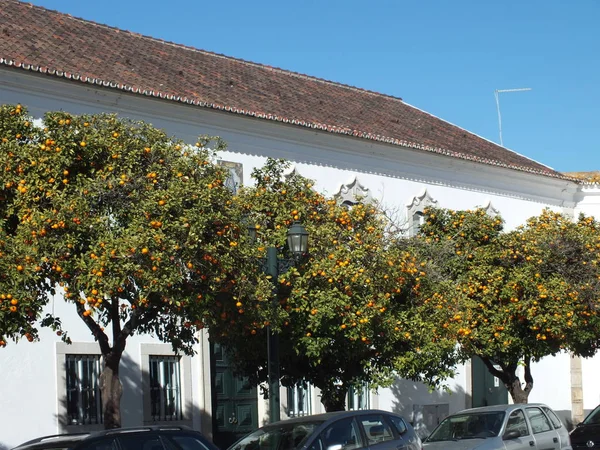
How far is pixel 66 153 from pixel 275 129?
10.0 meters

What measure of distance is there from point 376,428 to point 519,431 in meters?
3.80

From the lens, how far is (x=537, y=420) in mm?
16750

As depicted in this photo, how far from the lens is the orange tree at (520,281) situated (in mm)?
19906

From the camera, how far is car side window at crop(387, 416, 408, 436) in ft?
44.7

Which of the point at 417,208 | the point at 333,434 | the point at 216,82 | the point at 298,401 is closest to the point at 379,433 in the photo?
the point at 333,434

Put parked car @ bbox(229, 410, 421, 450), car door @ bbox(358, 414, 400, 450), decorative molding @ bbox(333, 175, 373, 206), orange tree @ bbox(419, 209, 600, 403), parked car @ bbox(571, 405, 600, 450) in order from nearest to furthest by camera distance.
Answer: parked car @ bbox(229, 410, 421, 450), car door @ bbox(358, 414, 400, 450), parked car @ bbox(571, 405, 600, 450), orange tree @ bbox(419, 209, 600, 403), decorative molding @ bbox(333, 175, 373, 206)

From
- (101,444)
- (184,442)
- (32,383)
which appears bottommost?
(184,442)

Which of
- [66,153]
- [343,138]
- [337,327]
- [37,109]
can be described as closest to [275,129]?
[343,138]

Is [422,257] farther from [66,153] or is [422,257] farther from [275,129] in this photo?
[66,153]

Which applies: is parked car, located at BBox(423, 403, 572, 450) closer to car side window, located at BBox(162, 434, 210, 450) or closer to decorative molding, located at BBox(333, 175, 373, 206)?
car side window, located at BBox(162, 434, 210, 450)

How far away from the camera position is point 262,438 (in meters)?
12.7

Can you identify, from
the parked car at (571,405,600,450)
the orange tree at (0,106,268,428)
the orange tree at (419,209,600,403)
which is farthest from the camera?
the orange tree at (419,209,600,403)

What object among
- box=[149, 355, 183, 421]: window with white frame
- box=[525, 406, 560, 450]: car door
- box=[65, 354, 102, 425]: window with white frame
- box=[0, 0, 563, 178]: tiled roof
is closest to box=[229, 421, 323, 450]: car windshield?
box=[525, 406, 560, 450]: car door

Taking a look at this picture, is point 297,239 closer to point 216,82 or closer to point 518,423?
point 518,423
